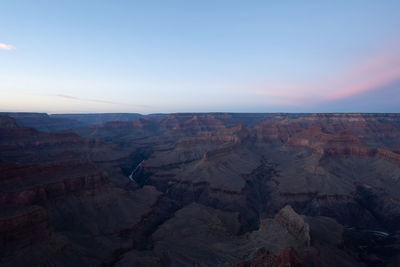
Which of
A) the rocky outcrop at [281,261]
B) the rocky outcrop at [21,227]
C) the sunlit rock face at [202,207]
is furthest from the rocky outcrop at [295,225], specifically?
the rocky outcrop at [21,227]

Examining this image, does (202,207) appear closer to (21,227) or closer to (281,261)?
(281,261)

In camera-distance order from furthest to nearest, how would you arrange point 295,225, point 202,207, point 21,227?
1. point 202,207
2. point 295,225
3. point 21,227

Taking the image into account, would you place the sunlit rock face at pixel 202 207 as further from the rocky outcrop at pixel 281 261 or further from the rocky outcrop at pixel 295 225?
the rocky outcrop at pixel 295 225

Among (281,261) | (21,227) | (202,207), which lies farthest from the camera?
(202,207)

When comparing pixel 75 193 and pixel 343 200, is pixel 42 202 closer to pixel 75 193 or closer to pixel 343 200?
pixel 75 193

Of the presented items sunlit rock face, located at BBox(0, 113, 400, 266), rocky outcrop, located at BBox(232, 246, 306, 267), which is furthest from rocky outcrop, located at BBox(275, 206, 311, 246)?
rocky outcrop, located at BBox(232, 246, 306, 267)

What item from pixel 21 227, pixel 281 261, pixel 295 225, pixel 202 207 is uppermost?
pixel 281 261

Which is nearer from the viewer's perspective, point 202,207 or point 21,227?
point 21,227

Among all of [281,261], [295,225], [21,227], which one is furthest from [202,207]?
[21,227]

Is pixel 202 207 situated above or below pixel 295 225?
below
